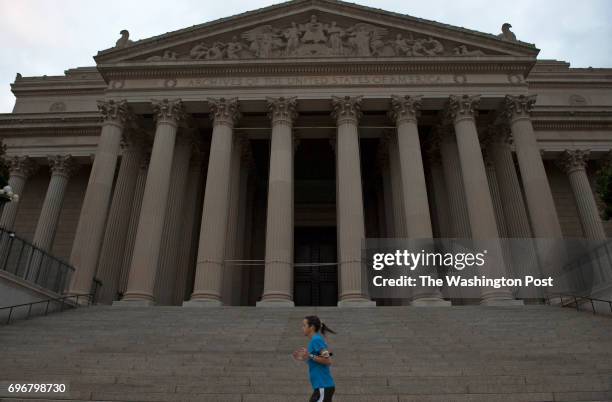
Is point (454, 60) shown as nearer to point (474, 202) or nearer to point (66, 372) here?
point (474, 202)

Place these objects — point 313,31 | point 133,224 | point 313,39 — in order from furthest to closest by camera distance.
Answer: point 313,31
point 313,39
point 133,224

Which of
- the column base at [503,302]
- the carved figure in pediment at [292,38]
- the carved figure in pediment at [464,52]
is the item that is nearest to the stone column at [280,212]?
the carved figure in pediment at [292,38]

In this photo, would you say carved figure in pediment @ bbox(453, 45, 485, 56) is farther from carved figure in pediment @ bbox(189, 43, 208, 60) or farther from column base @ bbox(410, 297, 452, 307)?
carved figure in pediment @ bbox(189, 43, 208, 60)

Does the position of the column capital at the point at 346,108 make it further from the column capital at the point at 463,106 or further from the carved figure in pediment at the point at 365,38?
the column capital at the point at 463,106

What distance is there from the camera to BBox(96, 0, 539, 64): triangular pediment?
2600cm

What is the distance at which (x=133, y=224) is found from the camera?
2577cm

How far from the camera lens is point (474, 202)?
22328mm

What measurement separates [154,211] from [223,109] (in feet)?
22.0

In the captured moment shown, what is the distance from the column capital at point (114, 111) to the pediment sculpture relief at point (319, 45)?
10.8 ft

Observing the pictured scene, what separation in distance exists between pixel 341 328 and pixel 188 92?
1644 centimetres

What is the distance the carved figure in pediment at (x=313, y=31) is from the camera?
26578 millimetres

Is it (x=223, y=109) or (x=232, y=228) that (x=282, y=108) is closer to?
(x=223, y=109)

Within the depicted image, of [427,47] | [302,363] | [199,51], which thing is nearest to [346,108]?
[427,47]

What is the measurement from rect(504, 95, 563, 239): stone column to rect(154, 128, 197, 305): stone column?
1821 centimetres
